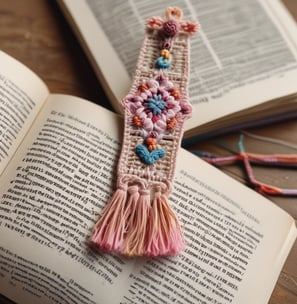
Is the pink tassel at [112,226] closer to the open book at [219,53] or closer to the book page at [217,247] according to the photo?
the book page at [217,247]

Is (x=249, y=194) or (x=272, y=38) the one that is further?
(x=272, y=38)

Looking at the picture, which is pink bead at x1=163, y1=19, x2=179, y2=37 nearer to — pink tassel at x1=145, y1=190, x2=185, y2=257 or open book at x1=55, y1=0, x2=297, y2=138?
open book at x1=55, y1=0, x2=297, y2=138

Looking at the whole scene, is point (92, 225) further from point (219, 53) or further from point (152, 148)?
point (219, 53)

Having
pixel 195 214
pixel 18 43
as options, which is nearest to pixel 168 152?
pixel 195 214

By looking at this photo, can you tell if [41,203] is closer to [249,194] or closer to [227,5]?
[249,194]

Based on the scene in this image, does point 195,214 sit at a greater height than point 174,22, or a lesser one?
lesser

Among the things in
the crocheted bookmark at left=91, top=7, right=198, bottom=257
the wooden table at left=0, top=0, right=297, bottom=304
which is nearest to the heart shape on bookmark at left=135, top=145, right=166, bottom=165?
the crocheted bookmark at left=91, top=7, right=198, bottom=257

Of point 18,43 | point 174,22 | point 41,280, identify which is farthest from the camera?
point 18,43
